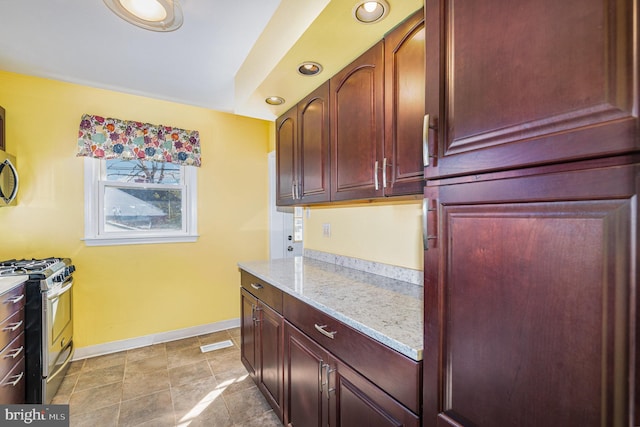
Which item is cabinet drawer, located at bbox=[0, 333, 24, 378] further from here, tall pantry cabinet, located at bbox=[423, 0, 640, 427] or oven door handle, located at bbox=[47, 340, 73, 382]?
tall pantry cabinet, located at bbox=[423, 0, 640, 427]

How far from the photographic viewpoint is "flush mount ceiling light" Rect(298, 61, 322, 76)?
162 cm

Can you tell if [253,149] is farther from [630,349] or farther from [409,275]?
[630,349]

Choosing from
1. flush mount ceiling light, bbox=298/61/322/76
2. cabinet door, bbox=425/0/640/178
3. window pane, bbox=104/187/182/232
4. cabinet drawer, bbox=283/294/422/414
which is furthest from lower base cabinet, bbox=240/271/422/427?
window pane, bbox=104/187/182/232

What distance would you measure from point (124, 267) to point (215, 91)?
1.99 m

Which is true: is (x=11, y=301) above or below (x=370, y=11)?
below

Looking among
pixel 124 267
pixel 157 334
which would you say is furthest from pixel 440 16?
pixel 157 334

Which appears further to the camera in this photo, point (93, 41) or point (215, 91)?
point (215, 91)

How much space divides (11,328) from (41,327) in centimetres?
23

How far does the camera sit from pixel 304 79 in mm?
1798

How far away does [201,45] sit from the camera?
82.4 inches

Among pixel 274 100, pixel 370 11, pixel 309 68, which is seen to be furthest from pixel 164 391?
pixel 370 11

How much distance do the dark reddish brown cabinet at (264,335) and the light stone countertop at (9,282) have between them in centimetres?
137

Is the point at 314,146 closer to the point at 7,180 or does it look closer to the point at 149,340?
the point at 7,180

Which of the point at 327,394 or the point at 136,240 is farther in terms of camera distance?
the point at 136,240
